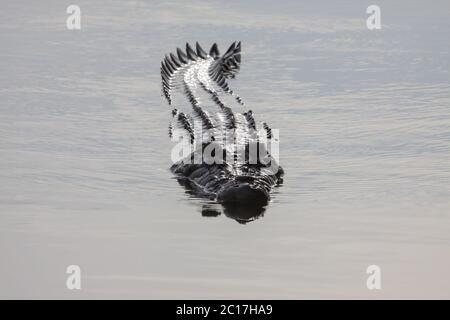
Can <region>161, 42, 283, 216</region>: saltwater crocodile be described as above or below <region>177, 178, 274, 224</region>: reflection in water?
above

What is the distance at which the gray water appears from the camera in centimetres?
1236

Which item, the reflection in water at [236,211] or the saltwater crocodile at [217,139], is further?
the saltwater crocodile at [217,139]

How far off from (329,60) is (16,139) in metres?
7.21

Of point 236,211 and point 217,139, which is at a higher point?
point 217,139

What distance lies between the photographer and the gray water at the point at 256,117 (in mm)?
12359

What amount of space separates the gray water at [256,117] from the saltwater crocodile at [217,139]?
234 mm

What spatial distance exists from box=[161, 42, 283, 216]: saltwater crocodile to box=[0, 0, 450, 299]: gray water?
0.23 metres

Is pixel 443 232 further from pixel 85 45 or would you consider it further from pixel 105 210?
pixel 85 45

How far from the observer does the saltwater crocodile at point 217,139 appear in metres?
14.4

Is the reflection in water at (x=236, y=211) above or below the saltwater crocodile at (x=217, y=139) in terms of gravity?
below

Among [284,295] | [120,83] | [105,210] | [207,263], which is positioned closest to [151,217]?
[105,210]

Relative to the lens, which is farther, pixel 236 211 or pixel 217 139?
pixel 217 139

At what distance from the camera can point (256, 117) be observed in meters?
18.3

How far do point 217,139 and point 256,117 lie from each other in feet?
7.58
